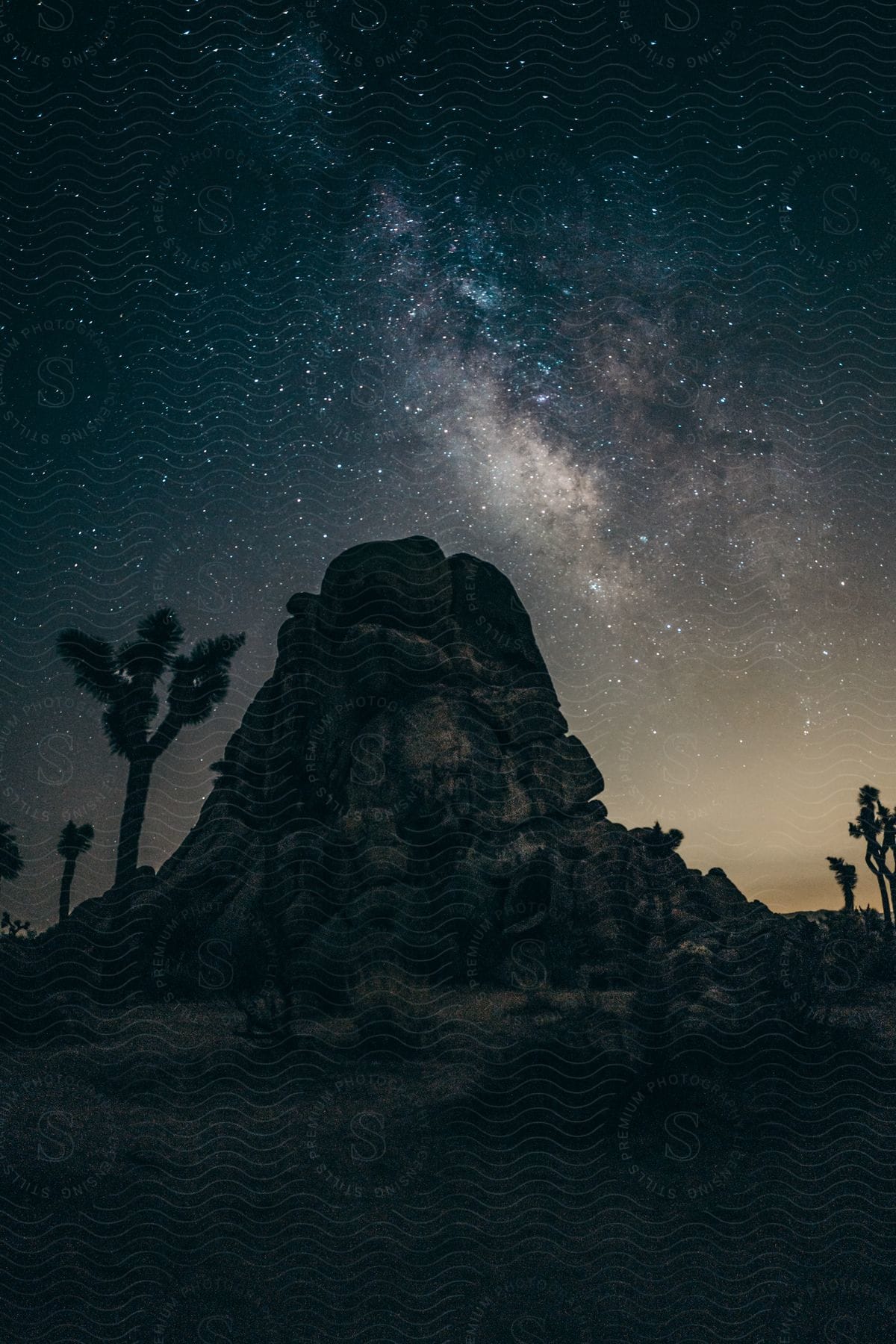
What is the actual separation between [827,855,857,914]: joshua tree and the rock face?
18.0m

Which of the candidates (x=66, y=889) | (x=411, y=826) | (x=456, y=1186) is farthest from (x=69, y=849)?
(x=456, y=1186)

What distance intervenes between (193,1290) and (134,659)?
748 inches

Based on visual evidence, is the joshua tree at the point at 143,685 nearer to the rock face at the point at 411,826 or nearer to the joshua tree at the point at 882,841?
the rock face at the point at 411,826

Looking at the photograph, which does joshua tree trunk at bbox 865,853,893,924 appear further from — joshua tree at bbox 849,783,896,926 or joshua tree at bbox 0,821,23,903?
joshua tree at bbox 0,821,23,903

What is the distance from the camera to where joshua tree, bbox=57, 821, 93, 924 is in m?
30.9

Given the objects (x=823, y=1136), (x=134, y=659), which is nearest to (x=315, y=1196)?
(x=823, y=1136)

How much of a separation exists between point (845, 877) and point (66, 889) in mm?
36682

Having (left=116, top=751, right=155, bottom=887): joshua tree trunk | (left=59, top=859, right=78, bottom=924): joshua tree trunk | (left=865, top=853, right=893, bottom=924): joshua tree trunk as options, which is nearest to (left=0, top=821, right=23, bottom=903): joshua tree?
(left=59, top=859, right=78, bottom=924): joshua tree trunk

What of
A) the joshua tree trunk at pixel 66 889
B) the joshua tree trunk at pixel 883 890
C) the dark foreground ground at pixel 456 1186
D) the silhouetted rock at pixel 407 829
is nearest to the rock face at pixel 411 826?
the silhouetted rock at pixel 407 829

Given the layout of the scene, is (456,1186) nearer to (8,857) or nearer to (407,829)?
(407,829)

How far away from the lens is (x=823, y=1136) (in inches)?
455

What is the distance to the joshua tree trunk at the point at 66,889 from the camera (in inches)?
1209

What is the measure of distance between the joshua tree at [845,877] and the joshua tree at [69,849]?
35.6m

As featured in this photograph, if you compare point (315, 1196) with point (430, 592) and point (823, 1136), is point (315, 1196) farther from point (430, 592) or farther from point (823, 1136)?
point (430, 592)
